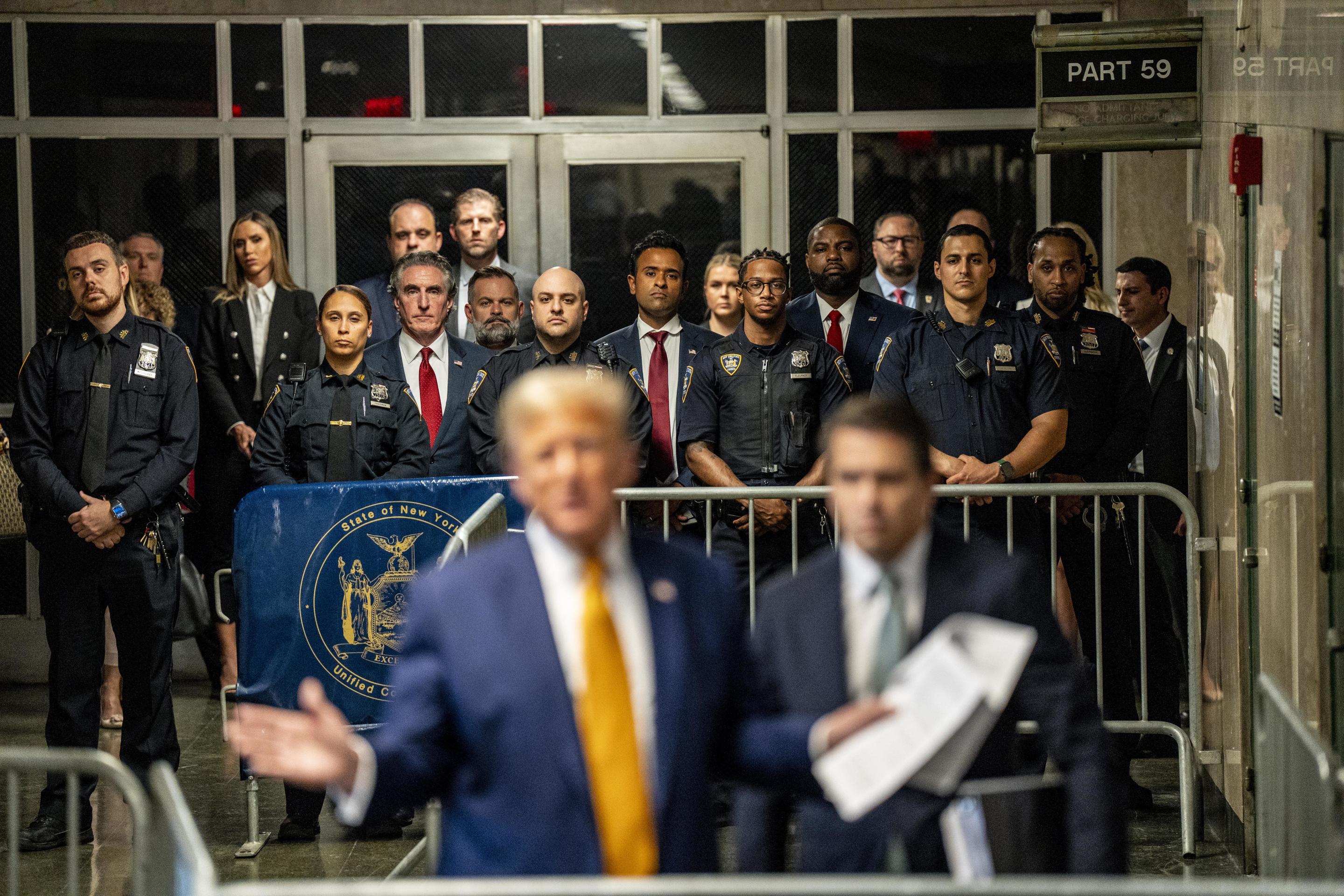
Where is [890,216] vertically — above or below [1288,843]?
above

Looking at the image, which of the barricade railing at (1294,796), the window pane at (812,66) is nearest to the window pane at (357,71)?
the window pane at (812,66)

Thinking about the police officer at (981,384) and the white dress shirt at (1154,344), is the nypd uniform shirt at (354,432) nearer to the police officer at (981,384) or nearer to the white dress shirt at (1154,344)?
the police officer at (981,384)

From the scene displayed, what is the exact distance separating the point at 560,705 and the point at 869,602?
2.05 feet

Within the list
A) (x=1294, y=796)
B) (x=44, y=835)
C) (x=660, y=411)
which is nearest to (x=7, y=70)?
(x=660, y=411)

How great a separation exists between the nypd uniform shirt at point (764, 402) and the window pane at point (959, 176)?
2.78 m

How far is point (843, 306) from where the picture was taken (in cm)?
776

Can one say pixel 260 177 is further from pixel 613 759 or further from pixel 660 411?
pixel 613 759

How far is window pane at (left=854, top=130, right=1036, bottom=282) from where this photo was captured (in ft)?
31.4

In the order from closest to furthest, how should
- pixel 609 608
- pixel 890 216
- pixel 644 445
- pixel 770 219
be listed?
pixel 609 608
pixel 644 445
pixel 890 216
pixel 770 219

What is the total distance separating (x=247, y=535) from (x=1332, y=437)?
360 centimetres

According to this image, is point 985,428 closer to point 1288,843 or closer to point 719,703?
point 1288,843

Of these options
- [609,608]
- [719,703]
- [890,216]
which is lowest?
[719,703]

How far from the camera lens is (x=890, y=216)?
8719 millimetres

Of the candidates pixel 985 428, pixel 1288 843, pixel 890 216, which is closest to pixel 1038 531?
pixel 985 428
